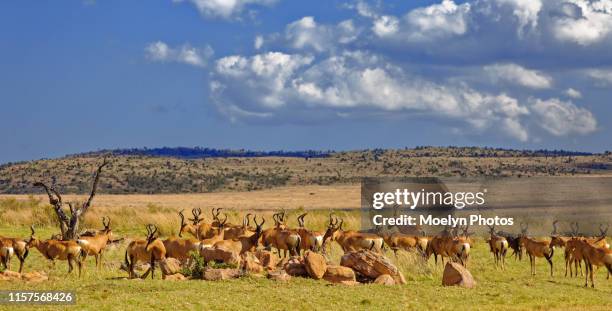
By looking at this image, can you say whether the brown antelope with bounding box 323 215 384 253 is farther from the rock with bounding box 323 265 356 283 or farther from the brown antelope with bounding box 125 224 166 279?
the brown antelope with bounding box 125 224 166 279

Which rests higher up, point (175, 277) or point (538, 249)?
point (538, 249)

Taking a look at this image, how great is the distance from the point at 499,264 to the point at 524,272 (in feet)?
4.90

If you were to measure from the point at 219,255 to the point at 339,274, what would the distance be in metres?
3.58

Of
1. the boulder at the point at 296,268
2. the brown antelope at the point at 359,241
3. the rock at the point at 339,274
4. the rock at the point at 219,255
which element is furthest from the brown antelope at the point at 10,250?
the brown antelope at the point at 359,241

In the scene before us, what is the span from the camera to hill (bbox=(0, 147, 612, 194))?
111 metres

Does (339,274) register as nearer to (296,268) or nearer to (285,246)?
(296,268)

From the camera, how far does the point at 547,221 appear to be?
2124 inches

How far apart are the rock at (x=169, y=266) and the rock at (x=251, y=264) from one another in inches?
72.8

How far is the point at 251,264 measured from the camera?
24.5 meters

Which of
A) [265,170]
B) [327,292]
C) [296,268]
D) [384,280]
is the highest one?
[265,170]

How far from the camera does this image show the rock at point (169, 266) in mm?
24250

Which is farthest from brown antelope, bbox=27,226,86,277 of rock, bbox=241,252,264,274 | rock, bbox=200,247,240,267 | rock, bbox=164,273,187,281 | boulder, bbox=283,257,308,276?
boulder, bbox=283,257,308,276

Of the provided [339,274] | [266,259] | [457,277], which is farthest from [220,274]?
[457,277]

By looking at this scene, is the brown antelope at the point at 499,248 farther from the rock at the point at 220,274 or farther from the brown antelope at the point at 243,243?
the rock at the point at 220,274
